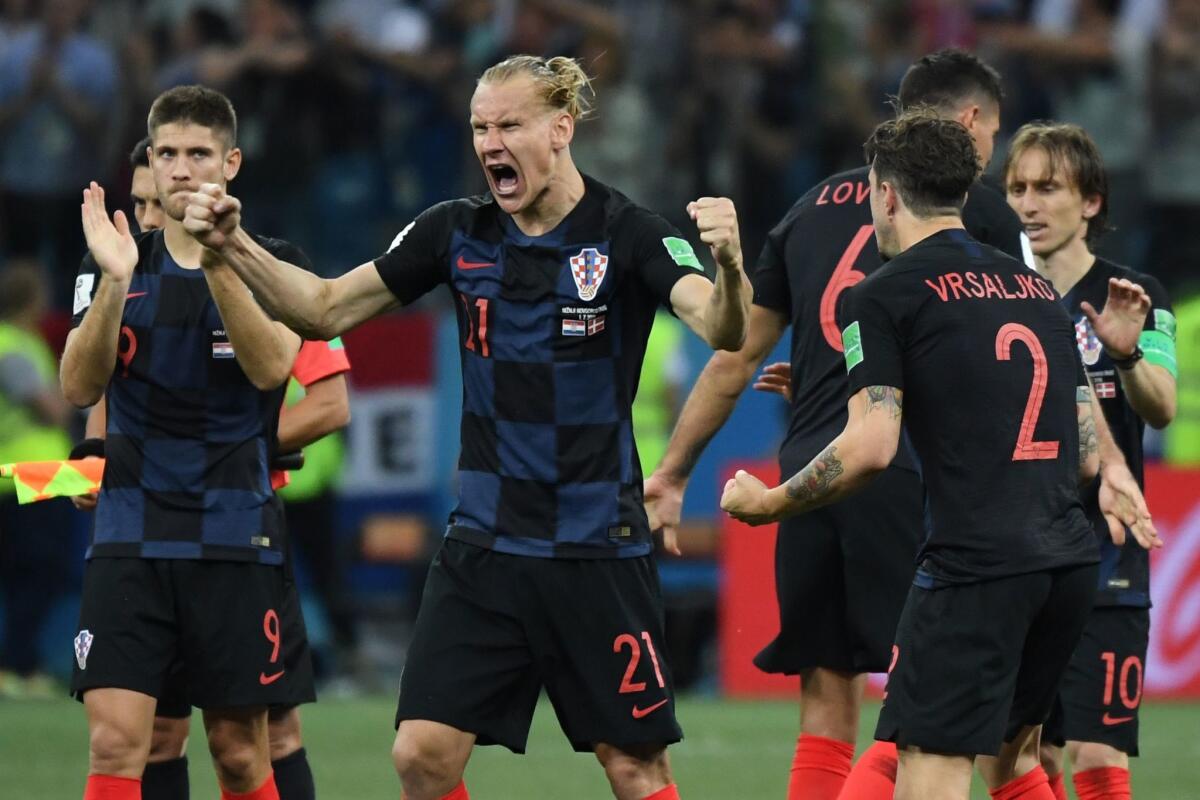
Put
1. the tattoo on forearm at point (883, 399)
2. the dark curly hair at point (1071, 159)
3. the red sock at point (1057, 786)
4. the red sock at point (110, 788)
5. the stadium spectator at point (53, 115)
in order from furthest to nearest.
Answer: the stadium spectator at point (53, 115), the dark curly hair at point (1071, 159), the red sock at point (1057, 786), the red sock at point (110, 788), the tattoo on forearm at point (883, 399)

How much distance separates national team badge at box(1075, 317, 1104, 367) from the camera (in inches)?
272

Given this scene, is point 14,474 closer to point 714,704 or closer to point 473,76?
point 714,704

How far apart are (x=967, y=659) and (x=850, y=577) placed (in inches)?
44.5

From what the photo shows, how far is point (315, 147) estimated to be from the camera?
13.9 meters

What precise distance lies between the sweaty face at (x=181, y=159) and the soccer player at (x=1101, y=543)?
2.65 metres

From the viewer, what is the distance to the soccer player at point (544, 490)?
564 centimetres

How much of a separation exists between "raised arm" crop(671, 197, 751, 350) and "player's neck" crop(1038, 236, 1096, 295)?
195cm

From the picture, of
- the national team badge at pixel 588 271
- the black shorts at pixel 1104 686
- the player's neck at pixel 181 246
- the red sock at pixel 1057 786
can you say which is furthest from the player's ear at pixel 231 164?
the red sock at pixel 1057 786

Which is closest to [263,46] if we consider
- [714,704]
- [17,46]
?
[17,46]

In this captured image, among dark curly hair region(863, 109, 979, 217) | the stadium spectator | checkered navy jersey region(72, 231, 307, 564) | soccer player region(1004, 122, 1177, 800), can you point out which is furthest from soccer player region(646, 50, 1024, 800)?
the stadium spectator

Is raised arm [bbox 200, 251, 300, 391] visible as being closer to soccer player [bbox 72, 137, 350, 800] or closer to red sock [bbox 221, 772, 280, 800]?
soccer player [bbox 72, 137, 350, 800]

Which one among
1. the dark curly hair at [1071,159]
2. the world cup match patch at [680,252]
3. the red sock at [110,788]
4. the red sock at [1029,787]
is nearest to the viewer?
the world cup match patch at [680,252]

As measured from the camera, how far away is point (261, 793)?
6.37m

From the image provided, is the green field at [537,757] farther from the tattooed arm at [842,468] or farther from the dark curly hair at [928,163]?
the dark curly hair at [928,163]
